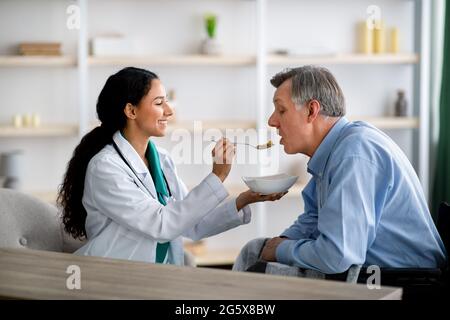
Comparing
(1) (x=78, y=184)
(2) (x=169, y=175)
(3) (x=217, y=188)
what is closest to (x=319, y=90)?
(3) (x=217, y=188)

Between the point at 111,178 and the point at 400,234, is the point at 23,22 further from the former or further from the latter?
the point at 400,234

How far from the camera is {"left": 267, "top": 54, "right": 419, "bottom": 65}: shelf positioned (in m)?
5.36

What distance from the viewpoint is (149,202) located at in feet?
8.95

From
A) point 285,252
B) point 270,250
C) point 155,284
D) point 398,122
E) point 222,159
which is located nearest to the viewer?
point 155,284

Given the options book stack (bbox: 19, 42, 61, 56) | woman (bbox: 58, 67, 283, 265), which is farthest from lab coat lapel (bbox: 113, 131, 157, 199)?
book stack (bbox: 19, 42, 61, 56)

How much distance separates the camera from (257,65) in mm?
5312

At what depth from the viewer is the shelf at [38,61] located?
5145mm

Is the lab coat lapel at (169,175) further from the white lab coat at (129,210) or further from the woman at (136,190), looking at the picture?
the white lab coat at (129,210)

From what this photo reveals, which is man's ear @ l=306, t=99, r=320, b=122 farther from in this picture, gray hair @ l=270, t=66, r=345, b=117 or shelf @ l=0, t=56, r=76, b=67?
shelf @ l=0, t=56, r=76, b=67

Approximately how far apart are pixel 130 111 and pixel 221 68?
2693mm

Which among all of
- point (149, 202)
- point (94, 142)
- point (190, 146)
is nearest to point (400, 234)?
point (149, 202)

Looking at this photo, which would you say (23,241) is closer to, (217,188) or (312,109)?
(217,188)

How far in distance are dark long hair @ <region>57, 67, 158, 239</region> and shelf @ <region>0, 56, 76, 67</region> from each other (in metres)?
2.37

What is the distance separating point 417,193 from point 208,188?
669 mm
